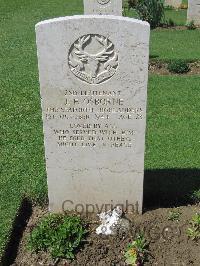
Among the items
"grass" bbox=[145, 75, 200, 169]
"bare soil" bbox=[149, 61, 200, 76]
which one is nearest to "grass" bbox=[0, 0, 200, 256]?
"grass" bbox=[145, 75, 200, 169]

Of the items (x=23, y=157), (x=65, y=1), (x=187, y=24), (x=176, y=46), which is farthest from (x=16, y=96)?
(x=65, y=1)

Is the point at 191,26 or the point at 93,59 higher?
the point at 93,59

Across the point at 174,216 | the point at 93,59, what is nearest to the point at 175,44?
the point at 174,216

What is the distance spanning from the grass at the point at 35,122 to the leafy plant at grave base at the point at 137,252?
1404mm

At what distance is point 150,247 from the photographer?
4785 millimetres

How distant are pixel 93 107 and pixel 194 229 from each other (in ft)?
5.67

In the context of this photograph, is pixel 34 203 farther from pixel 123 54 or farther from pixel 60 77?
pixel 123 54

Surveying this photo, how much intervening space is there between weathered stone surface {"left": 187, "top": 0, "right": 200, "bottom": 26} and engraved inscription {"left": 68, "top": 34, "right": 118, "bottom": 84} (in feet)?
43.3

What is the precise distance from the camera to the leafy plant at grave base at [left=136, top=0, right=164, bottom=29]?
52.3 ft

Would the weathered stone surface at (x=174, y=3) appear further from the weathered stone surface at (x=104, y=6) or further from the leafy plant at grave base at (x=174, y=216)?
the leafy plant at grave base at (x=174, y=216)

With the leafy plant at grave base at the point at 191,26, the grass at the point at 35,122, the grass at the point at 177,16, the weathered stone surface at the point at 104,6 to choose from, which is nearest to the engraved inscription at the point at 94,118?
the grass at the point at 35,122

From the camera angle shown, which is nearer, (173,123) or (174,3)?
(173,123)

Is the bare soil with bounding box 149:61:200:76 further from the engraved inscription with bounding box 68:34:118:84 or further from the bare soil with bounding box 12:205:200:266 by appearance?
the engraved inscription with bounding box 68:34:118:84

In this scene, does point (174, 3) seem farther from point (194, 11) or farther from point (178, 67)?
point (178, 67)
